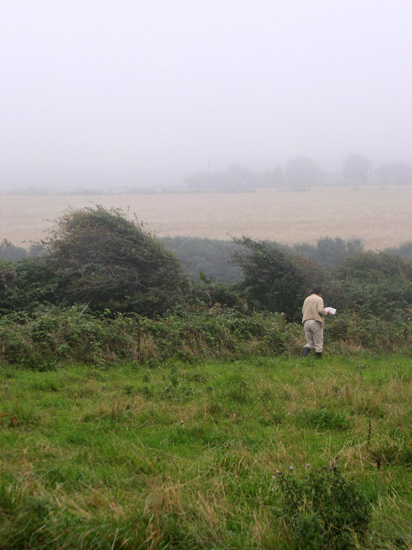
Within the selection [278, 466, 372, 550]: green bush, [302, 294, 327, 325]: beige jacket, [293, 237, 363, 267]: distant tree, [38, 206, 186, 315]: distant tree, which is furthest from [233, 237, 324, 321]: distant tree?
[293, 237, 363, 267]: distant tree

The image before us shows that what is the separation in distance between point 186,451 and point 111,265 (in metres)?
9.92

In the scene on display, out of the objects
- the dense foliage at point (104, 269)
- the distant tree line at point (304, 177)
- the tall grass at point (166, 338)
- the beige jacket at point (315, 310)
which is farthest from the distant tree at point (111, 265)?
the distant tree line at point (304, 177)

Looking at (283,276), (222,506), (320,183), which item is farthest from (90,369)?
(320,183)

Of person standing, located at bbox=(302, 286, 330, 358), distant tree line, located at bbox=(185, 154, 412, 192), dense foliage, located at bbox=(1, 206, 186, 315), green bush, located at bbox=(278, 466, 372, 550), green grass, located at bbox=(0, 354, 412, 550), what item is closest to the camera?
green bush, located at bbox=(278, 466, 372, 550)

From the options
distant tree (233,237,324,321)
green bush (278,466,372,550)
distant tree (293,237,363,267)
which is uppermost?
green bush (278,466,372,550)

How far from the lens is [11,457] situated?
4.16 metres

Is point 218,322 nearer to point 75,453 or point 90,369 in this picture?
point 90,369

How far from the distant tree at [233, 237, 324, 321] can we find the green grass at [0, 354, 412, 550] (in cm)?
763

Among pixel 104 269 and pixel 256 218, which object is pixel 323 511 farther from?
pixel 256 218

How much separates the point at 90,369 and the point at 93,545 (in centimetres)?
532

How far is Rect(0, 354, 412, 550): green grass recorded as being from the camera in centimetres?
304

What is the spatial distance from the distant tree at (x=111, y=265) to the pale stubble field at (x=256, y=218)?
12.8 metres

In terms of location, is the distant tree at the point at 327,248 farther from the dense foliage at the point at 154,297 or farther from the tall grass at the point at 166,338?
the tall grass at the point at 166,338

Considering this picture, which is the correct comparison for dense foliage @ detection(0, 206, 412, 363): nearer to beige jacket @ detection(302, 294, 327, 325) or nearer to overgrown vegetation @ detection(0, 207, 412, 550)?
overgrown vegetation @ detection(0, 207, 412, 550)
